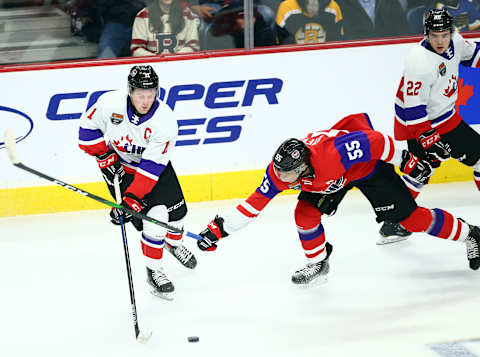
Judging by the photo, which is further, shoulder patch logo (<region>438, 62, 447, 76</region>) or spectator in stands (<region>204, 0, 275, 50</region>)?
spectator in stands (<region>204, 0, 275, 50</region>)

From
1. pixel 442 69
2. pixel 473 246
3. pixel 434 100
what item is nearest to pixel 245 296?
pixel 473 246

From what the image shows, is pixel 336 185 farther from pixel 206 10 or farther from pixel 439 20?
pixel 206 10

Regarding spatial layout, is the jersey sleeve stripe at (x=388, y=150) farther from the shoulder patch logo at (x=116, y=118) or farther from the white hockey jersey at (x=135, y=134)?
the shoulder patch logo at (x=116, y=118)

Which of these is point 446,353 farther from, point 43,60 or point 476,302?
point 43,60

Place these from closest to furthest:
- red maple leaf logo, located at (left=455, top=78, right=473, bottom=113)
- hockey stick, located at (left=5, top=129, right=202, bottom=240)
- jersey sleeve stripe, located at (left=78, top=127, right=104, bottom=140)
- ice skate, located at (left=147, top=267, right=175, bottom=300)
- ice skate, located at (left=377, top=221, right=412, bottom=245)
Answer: hockey stick, located at (left=5, top=129, right=202, bottom=240)
jersey sleeve stripe, located at (left=78, top=127, right=104, bottom=140)
ice skate, located at (left=147, top=267, right=175, bottom=300)
ice skate, located at (left=377, top=221, right=412, bottom=245)
red maple leaf logo, located at (left=455, top=78, right=473, bottom=113)

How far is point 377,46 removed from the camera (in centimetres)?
519

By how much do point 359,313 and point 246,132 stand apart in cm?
190

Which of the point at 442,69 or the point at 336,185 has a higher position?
the point at 442,69

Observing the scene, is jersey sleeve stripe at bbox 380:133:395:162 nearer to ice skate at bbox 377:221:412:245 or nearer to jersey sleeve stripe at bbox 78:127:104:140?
ice skate at bbox 377:221:412:245

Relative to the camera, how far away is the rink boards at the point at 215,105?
4867 millimetres

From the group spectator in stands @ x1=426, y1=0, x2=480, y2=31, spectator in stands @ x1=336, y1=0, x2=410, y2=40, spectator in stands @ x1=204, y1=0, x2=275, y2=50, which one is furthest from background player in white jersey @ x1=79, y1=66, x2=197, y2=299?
spectator in stands @ x1=426, y1=0, x2=480, y2=31

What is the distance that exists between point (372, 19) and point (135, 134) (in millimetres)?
2362

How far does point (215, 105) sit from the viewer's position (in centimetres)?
504

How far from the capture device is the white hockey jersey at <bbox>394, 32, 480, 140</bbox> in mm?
4121
